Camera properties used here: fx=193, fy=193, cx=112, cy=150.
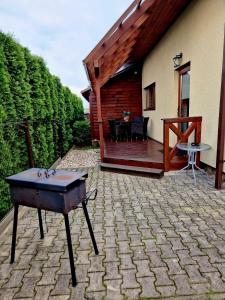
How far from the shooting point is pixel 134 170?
181 inches

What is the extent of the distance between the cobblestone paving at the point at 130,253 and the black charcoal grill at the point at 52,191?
207 mm

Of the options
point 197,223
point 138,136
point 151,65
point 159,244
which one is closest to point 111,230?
point 159,244

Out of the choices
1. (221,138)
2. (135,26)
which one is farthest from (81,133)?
(221,138)

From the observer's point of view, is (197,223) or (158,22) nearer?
(197,223)

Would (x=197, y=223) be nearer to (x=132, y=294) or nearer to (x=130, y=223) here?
(x=130, y=223)

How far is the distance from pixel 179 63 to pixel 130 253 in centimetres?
490

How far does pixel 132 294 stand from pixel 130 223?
1.06 m

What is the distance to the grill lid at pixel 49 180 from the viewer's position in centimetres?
157

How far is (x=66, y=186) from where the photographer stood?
153 centimetres

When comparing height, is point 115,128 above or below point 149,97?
below

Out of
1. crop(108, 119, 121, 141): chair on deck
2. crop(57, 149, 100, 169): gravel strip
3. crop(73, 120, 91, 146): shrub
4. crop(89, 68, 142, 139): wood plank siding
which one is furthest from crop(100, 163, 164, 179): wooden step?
crop(89, 68, 142, 139): wood plank siding

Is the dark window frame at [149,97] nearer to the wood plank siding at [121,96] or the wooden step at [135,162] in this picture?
the wood plank siding at [121,96]

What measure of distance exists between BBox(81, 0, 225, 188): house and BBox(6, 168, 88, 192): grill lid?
2816 millimetres

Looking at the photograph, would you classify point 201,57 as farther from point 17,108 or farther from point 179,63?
point 17,108
